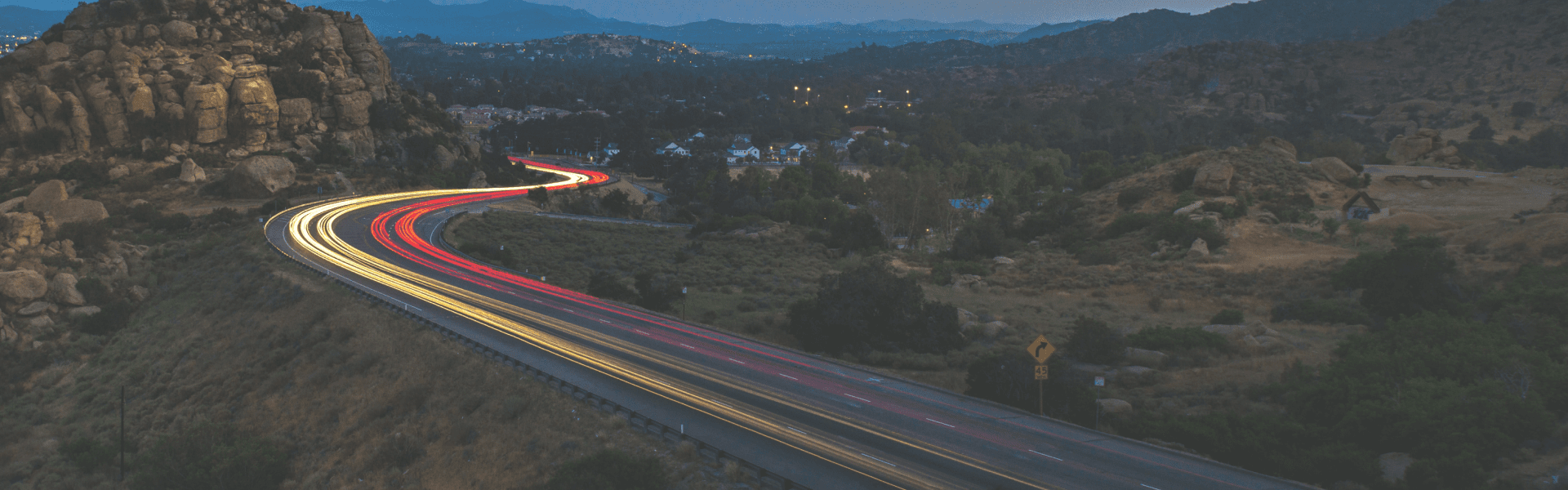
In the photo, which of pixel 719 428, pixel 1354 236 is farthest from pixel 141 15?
pixel 1354 236

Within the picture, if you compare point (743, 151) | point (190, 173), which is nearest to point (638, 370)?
point (190, 173)

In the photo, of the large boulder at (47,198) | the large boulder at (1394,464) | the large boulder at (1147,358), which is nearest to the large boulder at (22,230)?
the large boulder at (47,198)

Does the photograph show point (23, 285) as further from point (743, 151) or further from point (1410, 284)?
point (743, 151)

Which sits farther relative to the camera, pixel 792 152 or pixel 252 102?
pixel 792 152

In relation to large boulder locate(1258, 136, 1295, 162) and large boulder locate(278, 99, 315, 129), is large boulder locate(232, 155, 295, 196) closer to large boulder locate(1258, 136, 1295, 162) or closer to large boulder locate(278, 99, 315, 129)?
large boulder locate(278, 99, 315, 129)

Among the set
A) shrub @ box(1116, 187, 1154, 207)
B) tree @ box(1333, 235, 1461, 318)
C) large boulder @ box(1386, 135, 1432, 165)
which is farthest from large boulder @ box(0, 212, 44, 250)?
large boulder @ box(1386, 135, 1432, 165)

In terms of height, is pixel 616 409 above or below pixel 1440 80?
below

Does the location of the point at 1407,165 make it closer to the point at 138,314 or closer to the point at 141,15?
the point at 138,314
